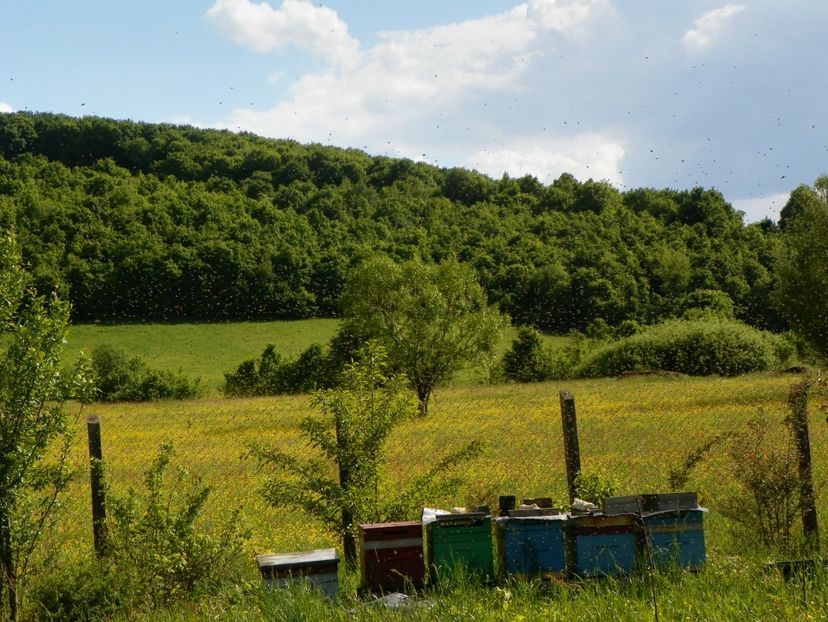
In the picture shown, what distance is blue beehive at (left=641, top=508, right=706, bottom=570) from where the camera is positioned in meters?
7.38

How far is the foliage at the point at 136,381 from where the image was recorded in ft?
190

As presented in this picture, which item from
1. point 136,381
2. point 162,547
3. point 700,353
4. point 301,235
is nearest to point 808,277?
point 700,353

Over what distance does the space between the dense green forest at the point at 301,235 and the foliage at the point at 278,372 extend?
11.4 m

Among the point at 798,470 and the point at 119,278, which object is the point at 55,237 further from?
the point at 798,470

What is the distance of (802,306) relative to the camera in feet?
103

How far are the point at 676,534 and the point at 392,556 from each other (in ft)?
8.38

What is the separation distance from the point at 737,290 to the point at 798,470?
7225 centimetres

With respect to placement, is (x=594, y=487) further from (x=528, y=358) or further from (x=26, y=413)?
(x=528, y=358)

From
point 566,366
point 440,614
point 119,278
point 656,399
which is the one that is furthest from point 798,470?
point 119,278

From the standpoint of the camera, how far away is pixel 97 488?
8219 millimetres

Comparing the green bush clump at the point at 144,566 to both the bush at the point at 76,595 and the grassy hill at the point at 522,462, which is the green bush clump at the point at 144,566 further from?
the grassy hill at the point at 522,462

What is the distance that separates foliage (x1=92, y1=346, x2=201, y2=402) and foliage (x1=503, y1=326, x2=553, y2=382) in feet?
71.8

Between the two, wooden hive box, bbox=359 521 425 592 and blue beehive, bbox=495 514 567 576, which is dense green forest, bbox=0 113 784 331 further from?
blue beehive, bbox=495 514 567 576

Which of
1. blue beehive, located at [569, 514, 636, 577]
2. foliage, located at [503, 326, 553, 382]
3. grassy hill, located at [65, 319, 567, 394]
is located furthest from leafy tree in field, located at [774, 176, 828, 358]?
grassy hill, located at [65, 319, 567, 394]
